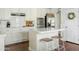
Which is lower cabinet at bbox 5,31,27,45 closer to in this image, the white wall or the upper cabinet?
the white wall

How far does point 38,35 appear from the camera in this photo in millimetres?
1709

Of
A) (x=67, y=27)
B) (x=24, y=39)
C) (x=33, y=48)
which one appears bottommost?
(x=33, y=48)

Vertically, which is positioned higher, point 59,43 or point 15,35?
point 15,35

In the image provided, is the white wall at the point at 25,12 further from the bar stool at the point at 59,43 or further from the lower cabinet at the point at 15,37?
the bar stool at the point at 59,43

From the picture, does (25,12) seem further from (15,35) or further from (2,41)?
(2,41)

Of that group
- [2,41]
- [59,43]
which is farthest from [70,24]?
[2,41]

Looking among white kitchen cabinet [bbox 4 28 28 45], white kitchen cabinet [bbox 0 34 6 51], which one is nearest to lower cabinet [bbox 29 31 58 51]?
white kitchen cabinet [bbox 4 28 28 45]

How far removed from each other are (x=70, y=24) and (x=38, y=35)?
49 centimetres
